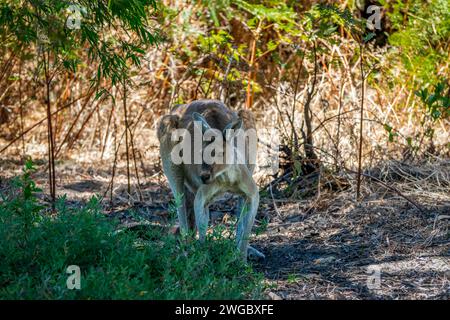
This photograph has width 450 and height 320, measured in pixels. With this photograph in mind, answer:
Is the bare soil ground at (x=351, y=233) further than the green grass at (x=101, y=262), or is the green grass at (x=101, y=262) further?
the bare soil ground at (x=351, y=233)

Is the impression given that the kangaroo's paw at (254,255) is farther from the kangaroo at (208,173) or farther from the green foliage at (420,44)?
the green foliage at (420,44)

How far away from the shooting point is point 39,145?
10.2 meters

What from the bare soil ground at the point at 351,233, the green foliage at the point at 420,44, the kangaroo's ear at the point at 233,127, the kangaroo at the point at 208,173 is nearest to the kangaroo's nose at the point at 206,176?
the kangaroo at the point at 208,173

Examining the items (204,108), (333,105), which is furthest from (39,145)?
(204,108)

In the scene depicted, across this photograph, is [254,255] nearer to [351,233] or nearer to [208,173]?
[208,173]

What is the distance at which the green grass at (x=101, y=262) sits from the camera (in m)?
3.81

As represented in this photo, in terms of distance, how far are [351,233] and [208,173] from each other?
1.44m

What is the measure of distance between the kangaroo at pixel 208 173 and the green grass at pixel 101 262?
53 centimetres

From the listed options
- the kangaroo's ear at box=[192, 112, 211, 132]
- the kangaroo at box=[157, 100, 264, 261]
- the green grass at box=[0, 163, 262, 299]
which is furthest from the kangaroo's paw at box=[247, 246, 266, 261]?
the kangaroo's ear at box=[192, 112, 211, 132]

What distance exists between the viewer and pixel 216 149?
551 cm

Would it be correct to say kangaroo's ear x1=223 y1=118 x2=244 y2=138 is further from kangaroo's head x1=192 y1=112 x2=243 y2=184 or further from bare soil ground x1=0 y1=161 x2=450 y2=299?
bare soil ground x1=0 y1=161 x2=450 y2=299

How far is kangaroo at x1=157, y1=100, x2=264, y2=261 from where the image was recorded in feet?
17.9

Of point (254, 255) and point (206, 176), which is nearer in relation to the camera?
point (206, 176)

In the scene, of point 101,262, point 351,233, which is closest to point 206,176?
point 101,262
